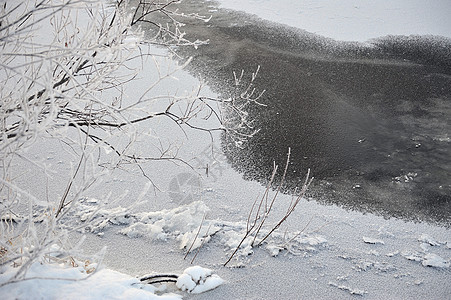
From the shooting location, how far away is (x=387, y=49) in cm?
648

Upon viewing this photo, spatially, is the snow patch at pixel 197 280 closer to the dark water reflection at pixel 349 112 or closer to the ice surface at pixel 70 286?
the ice surface at pixel 70 286

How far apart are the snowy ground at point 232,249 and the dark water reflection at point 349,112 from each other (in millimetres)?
324

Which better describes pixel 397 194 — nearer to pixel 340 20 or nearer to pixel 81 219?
pixel 81 219

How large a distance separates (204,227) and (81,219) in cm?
94

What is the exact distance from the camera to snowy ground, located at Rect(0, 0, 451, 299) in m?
2.33

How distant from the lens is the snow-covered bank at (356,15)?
723 centimetres

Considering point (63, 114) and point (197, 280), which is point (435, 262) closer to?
point (197, 280)

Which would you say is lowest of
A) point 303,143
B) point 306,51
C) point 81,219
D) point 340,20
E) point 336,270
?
point 336,270

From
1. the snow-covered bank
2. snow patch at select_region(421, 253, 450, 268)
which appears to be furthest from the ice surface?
the snow-covered bank

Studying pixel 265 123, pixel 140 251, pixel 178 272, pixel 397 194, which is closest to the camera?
pixel 178 272

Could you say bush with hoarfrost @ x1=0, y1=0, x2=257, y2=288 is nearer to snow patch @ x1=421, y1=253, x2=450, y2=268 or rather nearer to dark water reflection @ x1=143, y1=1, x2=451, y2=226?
dark water reflection @ x1=143, y1=1, x2=451, y2=226

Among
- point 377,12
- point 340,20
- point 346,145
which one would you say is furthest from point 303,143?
point 377,12

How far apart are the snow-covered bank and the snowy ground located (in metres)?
4.54

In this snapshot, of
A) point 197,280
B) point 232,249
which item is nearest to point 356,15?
point 232,249
